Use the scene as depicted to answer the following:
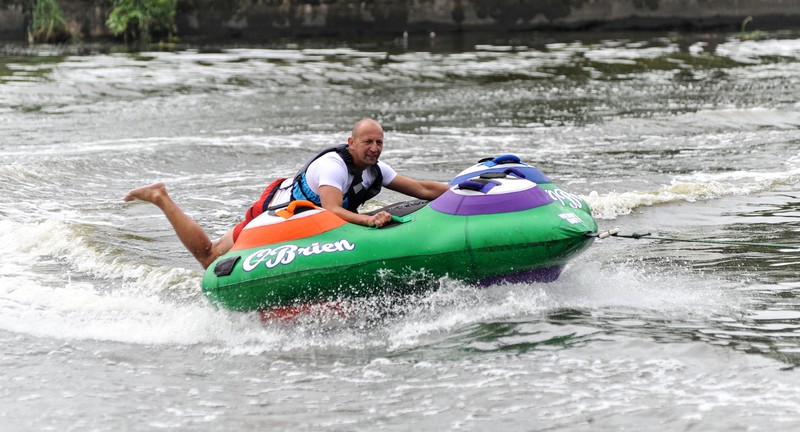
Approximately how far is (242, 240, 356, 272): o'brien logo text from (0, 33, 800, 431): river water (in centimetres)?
35

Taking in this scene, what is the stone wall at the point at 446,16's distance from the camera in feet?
86.2

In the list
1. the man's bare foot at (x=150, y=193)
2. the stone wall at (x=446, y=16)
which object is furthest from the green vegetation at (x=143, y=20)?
the man's bare foot at (x=150, y=193)

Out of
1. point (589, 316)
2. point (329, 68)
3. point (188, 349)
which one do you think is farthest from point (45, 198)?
point (329, 68)

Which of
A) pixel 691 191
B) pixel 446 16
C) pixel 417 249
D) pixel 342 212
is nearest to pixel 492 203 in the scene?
pixel 417 249

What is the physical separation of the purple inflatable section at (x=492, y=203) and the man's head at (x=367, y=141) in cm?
67

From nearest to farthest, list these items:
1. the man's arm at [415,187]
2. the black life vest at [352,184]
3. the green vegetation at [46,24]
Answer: the black life vest at [352,184] < the man's arm at [415,187] < the green vegetation at [46,24]

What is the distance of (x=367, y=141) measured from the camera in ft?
21.8

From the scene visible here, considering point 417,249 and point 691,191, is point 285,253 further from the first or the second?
point 691,191

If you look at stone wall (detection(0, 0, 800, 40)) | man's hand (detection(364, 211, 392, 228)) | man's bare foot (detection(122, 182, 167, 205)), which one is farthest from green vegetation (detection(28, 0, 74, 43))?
man's hand (detection(364, 211, 392, 228))

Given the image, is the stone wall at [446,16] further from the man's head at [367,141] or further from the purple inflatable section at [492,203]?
the purple inflatable section at [492,203]

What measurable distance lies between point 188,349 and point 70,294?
1.58m

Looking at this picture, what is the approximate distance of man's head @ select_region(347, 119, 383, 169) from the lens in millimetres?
6629

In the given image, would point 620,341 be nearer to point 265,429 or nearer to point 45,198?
point 265,429

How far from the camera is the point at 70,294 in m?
7.23
